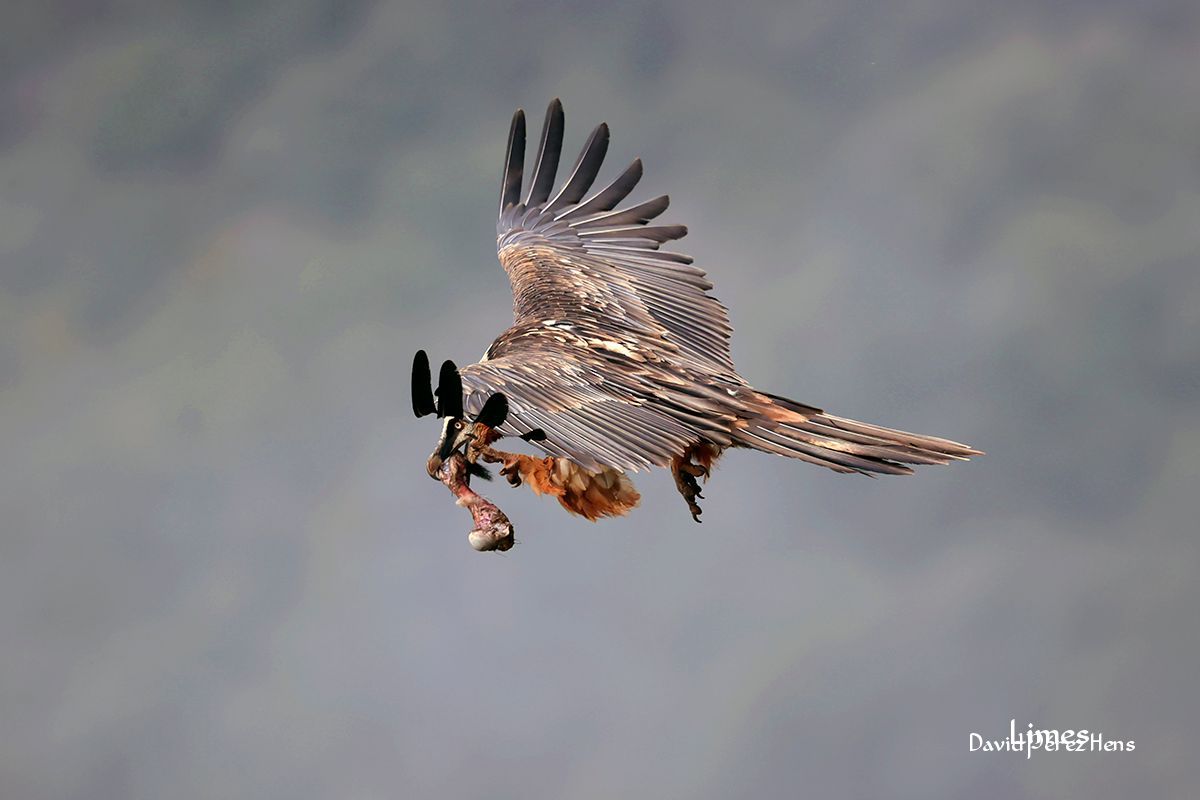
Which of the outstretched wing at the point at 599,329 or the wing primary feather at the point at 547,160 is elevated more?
the wing primary feather at the point at 547,160

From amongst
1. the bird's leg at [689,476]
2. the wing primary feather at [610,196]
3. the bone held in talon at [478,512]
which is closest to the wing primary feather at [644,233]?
the wing primary feather at [610,196]

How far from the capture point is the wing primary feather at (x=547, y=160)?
11.7 m

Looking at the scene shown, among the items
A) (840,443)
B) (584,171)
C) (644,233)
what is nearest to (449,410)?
(840,443)

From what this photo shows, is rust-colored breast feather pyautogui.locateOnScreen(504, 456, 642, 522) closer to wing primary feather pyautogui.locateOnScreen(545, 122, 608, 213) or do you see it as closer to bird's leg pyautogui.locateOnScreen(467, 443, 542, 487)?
bird's leg pyautogui.locateOnScreen(467, 443, 542, 487)

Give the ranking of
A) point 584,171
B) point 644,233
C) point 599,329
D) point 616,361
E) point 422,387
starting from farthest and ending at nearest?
point 584,171
point 644,233
point 599,329
point 616,361
point 422,387

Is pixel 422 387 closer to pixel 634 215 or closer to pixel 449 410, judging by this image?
pixel 449 410

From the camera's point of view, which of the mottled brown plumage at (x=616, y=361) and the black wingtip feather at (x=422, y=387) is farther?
the mottled brown plumage at (x=616, y=361)

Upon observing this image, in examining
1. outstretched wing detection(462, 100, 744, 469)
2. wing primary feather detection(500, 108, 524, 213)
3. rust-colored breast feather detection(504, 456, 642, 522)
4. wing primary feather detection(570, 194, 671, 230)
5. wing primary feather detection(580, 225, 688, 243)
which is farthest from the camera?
wing primary feather detection(500, 108, 524, 213)

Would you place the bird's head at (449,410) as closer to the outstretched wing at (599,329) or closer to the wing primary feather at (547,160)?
the outstretched wing at (599,329)

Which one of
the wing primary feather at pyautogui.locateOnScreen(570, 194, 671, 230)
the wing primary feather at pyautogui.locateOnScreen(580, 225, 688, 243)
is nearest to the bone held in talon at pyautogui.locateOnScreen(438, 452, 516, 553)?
the wing primary feather at pyautogui.locateOnScreen(580, 225, 688, 243)

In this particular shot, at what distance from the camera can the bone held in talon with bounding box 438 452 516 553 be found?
24.8 ft

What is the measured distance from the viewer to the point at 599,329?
9.54 m

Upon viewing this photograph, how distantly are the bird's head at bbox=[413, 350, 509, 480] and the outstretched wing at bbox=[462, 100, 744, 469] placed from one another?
4.3 inches

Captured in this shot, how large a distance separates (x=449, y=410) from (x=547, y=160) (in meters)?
4.57
